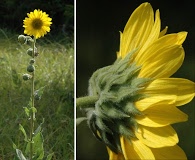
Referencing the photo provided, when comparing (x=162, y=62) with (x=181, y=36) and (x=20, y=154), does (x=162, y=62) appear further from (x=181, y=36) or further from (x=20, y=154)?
(x=20, y=154)

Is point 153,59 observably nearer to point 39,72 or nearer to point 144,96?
point 144,96

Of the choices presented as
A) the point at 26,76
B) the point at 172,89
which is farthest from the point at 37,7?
the point at 172,89

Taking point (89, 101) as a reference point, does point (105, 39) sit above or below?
above

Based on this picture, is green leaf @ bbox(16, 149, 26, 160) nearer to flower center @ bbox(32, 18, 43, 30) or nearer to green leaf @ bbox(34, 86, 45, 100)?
green leaf @ bbox(34, 86, 45, 100)

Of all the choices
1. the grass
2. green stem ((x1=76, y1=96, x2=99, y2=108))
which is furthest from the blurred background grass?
green stem ((x1=76, y1=96, x2=99, y2=108))

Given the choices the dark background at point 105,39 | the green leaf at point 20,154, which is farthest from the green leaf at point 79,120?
the green leaf at point 20,154

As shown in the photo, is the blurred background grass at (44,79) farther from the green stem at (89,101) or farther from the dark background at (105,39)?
the green stem at (89,101)
